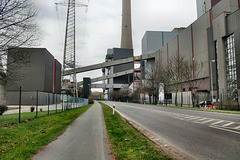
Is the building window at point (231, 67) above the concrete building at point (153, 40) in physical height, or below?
below

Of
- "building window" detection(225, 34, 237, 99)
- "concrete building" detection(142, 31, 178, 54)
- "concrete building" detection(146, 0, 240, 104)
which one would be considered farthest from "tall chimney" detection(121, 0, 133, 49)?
"building window" detection(225, 34, 237, 99)

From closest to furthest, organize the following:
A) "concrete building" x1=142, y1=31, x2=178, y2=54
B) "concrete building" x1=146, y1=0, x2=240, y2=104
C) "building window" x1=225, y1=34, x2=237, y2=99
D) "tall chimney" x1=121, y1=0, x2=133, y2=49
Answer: "concrete building" x1=146, y1=0, x2=240, y2=104, "building window" x1=225, y1=34, x2=237, y2=99, "concrete building" x1=142, y1=31, x2=178, y2=54, "tall chimney" x1=121, y1=0, x2=133, y2=49

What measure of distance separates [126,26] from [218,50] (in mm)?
96185

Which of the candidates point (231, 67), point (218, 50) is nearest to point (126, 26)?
point (218, 50)

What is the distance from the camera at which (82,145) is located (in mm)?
6742

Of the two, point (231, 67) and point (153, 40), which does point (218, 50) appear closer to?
point (231, 67)

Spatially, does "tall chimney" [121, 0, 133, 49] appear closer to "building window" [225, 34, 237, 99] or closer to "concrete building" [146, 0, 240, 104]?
"concrete building" [146, 0, 240, 104]

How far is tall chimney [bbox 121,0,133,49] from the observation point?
127750 millimetres

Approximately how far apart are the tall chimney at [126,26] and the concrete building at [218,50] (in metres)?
81.3

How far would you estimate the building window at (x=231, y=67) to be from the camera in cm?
3866

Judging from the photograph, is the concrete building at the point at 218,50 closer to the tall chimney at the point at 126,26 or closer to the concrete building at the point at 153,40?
the concrete building at the point at 153,40

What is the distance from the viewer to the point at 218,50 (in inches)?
1671

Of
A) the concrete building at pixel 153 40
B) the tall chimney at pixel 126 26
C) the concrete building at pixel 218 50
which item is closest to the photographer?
the concrete building at pixel 218 50

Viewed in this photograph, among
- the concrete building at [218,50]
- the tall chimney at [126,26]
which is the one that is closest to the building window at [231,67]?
the concrete building at [218,50]
